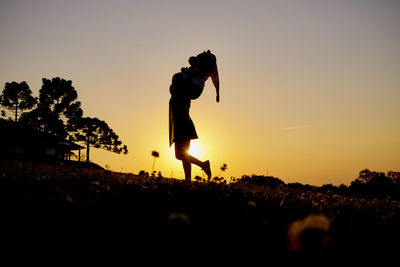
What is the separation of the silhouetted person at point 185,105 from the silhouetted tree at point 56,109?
48.9 m

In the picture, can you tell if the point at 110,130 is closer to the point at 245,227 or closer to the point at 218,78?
the point at 218,78

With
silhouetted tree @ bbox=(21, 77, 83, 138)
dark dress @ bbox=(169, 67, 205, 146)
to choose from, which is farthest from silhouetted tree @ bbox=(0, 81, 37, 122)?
dark dress @ bbox=(169, 67, 205, 146)

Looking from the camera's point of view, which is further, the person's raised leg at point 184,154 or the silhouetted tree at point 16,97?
the silhouetted tree at point 16,97

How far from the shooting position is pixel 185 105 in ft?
25.0

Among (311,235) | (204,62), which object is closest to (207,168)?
(204,62)

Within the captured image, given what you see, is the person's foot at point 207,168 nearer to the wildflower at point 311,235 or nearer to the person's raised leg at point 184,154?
the person's raised leg at point 184,154

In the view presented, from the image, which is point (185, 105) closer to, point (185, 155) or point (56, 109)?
point (185, 155)

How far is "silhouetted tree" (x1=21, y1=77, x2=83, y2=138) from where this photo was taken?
50781mm

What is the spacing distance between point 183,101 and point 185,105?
0.35ft

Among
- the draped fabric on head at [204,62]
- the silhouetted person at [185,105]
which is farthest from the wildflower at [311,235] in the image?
the draped fabric on head at [204,62]

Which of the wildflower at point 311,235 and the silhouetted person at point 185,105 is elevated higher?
the silhouetted person at point 185,105

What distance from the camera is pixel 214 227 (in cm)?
254

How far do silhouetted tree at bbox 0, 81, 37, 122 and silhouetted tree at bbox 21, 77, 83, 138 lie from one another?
131cm

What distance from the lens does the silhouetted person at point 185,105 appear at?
7.48 metres
